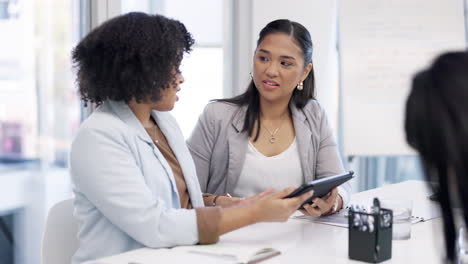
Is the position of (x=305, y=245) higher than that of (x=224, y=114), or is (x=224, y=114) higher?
(x=224, y=114)

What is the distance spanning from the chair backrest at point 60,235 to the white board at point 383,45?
226 centimetres

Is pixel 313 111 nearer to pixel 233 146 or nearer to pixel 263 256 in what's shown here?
pixel 233 146

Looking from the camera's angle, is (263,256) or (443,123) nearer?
(443,123)

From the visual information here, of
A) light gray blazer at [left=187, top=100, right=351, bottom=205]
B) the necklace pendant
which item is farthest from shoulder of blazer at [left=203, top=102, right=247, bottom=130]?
the necklace pendant

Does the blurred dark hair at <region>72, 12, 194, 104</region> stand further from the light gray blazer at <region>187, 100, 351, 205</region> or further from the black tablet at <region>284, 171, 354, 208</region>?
the light gray blazer at <region>187, 100, 351, 205</region>

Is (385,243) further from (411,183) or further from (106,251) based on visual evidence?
(411,183)

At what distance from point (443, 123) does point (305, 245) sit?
0.92 m

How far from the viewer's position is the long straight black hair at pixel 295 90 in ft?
7.93

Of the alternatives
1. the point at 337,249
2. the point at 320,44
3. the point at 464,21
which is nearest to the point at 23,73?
the point at 337,249

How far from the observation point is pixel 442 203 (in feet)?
2.90

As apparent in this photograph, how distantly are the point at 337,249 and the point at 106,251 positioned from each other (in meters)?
0.64

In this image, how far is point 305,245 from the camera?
167 centimetres

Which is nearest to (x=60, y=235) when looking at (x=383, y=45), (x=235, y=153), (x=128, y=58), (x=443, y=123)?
(x=128, y=58)

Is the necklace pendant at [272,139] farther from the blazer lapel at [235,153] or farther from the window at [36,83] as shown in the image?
the window at [36,83]
